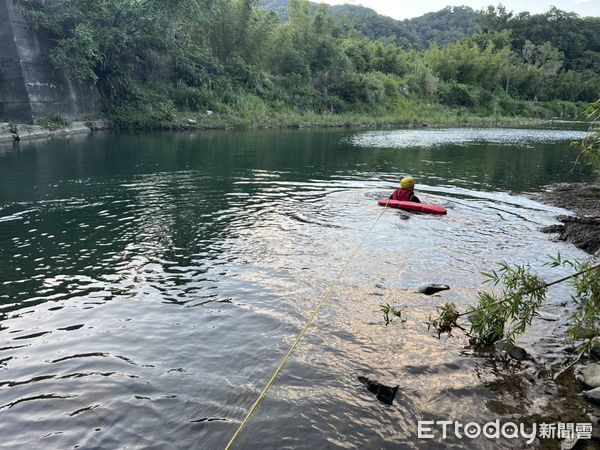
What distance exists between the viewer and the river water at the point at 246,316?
→ 449 cm

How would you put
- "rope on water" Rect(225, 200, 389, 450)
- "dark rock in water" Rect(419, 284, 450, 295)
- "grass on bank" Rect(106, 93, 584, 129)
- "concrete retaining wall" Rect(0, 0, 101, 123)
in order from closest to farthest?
"rope on water" Rect(225, 200, 389, 450)
"dark rock in water" Rect(419, 284, 450, 295)
"concrete retaining wall" Rect(0, 0, 101, 123)
"grass on bank" Rect(106, 93, 584, 129)

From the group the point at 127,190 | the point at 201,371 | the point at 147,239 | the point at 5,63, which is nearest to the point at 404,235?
the point at 147,239

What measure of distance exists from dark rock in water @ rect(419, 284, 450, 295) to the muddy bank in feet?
14.1

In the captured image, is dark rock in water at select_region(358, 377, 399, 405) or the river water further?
dark rock in water at select_region(358, 377, 399, 405)

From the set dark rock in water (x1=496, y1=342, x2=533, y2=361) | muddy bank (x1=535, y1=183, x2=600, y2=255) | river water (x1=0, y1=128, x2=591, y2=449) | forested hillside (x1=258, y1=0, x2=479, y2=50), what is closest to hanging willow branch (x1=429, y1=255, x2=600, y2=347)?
dark rock in water (x1=496, y1=342, x2=533, y2=361)

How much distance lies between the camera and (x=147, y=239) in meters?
9.88

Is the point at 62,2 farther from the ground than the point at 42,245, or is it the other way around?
the point at 62,2

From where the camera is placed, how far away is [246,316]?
A: 6.54 meters

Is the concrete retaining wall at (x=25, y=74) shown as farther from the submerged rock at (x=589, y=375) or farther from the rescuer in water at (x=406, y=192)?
the submerged rock at (x=589, y=375)

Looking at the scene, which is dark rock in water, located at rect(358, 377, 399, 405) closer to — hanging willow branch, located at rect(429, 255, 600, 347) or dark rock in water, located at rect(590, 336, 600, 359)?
hanging willow branch, located at rect(429, 255, 600, 347)

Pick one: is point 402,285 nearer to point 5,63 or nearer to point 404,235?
point 404,235

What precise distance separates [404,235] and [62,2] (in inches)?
1323

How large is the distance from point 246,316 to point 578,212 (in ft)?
37.7

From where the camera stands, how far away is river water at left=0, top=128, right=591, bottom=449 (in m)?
4.49
